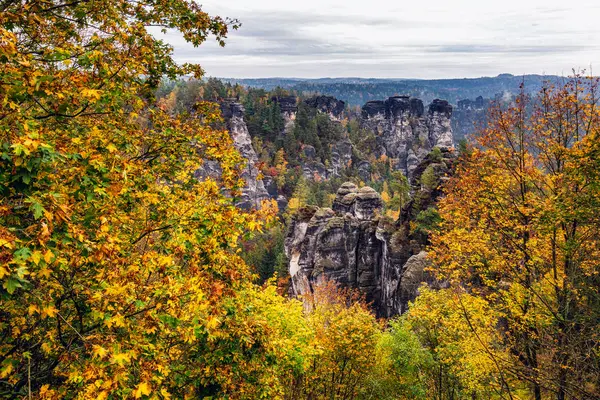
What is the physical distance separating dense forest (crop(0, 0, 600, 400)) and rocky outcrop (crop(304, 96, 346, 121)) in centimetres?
15921

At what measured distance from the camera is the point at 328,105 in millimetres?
179000

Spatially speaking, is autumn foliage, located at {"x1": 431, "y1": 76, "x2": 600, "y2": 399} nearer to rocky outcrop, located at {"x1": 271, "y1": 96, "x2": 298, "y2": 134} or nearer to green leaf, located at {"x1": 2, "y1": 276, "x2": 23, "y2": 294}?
green leaf, located at {"x1": 2, "y1": 276, "x2": 23, "y2": 294}

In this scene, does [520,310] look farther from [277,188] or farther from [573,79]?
[277,188]

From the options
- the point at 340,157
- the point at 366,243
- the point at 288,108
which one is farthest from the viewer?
the point at 288,108

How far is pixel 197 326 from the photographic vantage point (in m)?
5.60

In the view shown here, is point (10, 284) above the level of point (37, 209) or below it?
below

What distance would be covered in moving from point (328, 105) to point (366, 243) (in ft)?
458

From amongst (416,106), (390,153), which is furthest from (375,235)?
(416,106)

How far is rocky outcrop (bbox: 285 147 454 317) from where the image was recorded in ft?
141

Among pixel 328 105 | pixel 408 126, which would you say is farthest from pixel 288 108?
pixel 408 126

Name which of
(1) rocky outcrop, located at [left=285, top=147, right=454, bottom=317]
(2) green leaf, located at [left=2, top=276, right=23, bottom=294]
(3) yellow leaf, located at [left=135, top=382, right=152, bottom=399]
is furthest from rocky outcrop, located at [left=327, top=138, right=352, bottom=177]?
(2) green leaf, located at [left=2, top=276, right=23, bottom=294]

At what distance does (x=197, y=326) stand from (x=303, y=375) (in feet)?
34.5

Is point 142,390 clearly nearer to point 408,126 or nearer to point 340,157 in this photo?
point 340,157

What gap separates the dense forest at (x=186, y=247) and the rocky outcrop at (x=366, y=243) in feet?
67.0
